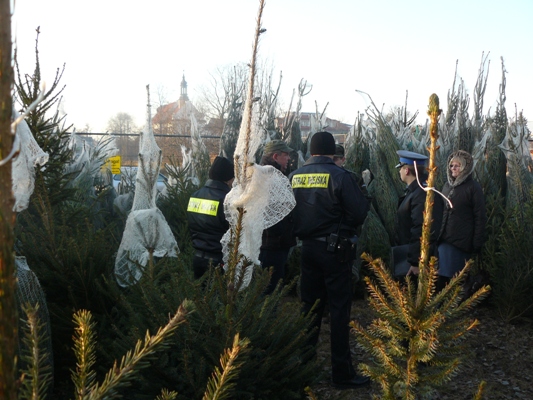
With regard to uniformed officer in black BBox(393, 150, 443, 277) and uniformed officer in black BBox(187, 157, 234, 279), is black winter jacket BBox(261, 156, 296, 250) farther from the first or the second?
uniformed officer in black BBox(393, 150, 443, 277)

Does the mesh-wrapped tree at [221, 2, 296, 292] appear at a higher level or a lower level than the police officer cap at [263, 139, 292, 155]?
lower

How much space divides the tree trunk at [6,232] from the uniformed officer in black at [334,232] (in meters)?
3.80

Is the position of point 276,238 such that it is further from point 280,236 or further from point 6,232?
point 6,232

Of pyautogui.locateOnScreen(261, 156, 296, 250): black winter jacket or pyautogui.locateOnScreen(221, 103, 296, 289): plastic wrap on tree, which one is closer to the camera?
pyautogui.locateOnScreen(221, 103, 296, 289): plastic wrap on tree

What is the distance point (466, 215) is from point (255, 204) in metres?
3.50

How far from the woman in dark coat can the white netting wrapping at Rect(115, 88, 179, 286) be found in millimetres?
2844

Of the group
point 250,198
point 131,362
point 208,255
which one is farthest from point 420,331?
point 208,255

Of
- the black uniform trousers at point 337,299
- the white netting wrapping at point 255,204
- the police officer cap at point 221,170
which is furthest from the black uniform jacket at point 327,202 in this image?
the white netting wrapping at point 255,204

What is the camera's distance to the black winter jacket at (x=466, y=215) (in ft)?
18.9

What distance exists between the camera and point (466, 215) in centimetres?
580

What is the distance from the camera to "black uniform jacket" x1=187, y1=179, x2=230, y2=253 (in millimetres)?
4938

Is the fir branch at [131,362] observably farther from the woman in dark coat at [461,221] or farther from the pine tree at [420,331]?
the woman in dark coat at [461,221]

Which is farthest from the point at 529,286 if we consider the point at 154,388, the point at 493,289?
the point at 154,388

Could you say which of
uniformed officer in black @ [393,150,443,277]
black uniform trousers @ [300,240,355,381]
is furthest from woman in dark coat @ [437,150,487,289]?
black uniform trousers @ [300,240,355,381]
